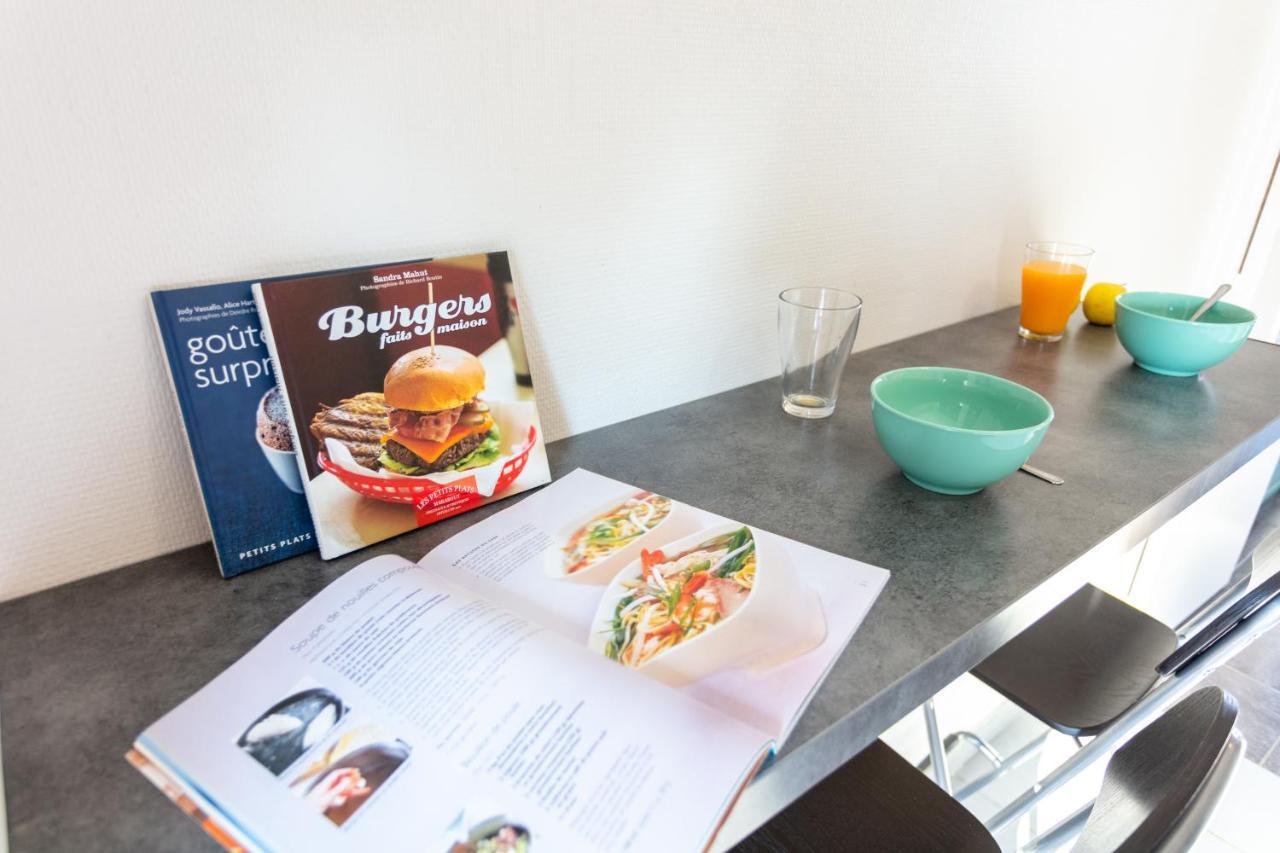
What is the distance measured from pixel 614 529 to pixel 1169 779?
1.51 ft

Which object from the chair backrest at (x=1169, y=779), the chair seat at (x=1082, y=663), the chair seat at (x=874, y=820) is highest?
the chair backrest at (x=1169, y=779)

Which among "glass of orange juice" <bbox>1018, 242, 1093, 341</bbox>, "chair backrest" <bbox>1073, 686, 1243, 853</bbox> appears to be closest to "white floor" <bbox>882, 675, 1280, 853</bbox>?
"glass of orange juice" <bbox>1018, 242, 1093, 341</bbox>

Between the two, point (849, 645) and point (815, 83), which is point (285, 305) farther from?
point (815, 83)

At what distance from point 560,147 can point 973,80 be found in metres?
0.77

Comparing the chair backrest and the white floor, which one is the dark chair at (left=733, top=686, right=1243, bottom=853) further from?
the white floor

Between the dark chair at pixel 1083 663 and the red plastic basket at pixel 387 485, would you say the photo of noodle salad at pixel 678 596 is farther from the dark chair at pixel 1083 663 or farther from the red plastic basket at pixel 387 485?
the dark chair at pixel 1083 663

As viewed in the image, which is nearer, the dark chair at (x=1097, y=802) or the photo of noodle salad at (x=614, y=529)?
Answer: the dark chair at (x=1097, y=802)

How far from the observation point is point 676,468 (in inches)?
32.8

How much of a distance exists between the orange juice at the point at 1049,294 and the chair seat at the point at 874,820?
0.82 metres

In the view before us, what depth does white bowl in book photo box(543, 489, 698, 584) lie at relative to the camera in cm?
65

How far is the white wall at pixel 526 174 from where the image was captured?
1.78 ft

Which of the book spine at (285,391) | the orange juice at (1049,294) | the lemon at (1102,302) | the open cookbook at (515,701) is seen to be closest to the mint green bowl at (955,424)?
the open cookbook at (515,701)

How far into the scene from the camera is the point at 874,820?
811 mm

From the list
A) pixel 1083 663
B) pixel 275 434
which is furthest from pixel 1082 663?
pixel 275 434
